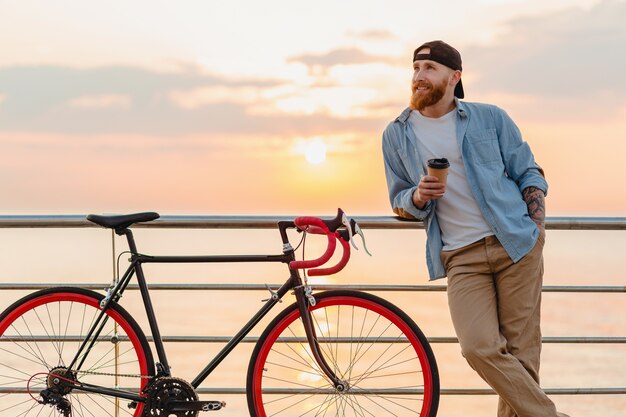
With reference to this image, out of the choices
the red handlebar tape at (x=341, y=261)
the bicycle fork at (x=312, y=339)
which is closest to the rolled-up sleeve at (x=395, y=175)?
the red handlebar tape at (x=341, y=261)

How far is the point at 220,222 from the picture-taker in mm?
4230

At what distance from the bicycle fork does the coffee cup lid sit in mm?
807

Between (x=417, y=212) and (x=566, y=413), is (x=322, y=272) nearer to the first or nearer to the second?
(x=417, y=212)

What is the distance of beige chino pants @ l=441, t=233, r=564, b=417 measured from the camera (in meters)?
3.52

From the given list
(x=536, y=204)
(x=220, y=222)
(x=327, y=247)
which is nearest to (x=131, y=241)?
(x=220, y=222)

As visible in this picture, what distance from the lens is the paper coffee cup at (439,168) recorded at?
11.1 feet

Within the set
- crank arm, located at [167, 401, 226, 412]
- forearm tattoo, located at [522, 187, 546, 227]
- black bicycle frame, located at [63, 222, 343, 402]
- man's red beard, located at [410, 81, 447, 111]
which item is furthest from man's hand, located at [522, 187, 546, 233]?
crank arm, located at [167, 401, 226, 412]

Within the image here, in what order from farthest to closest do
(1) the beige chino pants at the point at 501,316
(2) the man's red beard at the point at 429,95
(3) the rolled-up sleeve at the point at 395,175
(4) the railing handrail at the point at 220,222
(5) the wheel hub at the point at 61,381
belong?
(4) the railing handrail at the point at 220,222
(5) the wheel hub at the point at 61,381
(3) the rolled-up sleeve at the point at 395,175
(2) the man's red beard at the point at 429,95
(1) the beige chino pants at the point at 501,316

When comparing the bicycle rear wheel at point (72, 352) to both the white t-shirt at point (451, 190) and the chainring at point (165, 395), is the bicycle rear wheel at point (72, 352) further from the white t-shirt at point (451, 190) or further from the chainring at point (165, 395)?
the white t-shirt at point (451, 190)

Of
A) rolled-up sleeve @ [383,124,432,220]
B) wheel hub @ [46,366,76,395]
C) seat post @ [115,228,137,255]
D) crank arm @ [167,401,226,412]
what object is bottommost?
crank arm @ [167,401,226,412]

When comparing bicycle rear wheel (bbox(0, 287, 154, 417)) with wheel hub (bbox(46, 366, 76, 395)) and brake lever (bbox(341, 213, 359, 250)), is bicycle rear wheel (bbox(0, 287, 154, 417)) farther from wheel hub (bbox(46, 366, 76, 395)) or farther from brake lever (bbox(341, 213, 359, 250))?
brake lever (bbox(341, 213, 359, 250))

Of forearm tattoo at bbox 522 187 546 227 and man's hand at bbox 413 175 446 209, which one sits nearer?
man's hand at bbox 413 175 446 209

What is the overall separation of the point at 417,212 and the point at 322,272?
476mm

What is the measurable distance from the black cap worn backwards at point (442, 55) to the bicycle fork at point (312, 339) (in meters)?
1.08
